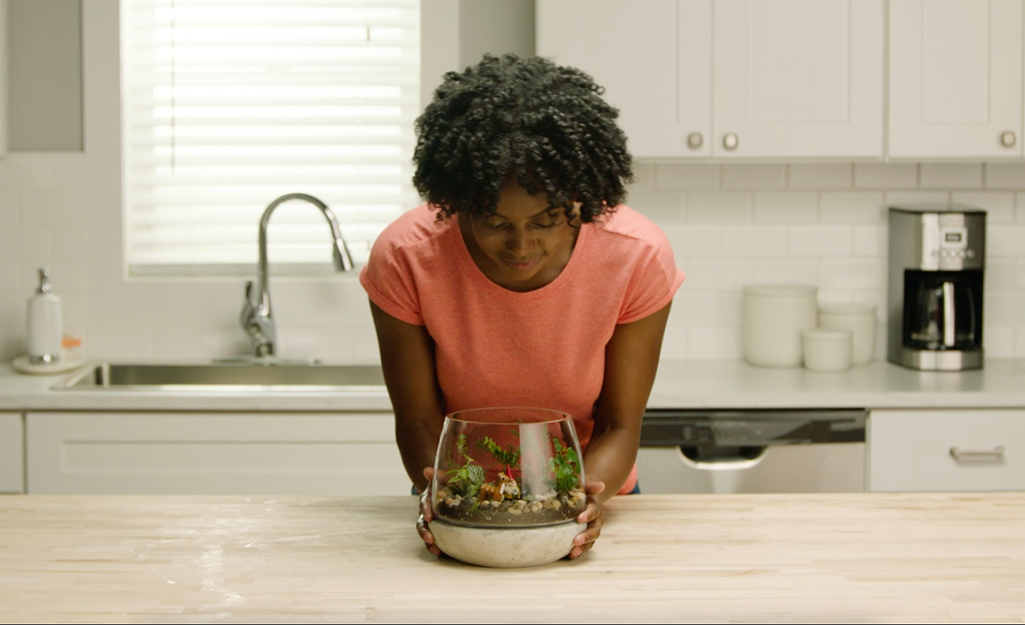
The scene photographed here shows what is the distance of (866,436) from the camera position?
2.57m

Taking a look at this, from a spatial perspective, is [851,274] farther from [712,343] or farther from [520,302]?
[520,302]

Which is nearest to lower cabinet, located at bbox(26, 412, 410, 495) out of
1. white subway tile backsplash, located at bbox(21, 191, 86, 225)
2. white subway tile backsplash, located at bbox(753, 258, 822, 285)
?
white subway tile backsplash, located at bbox(21, 191, 86, 225)

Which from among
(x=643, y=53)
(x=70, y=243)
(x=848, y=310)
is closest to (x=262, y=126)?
(x=70, y=243)

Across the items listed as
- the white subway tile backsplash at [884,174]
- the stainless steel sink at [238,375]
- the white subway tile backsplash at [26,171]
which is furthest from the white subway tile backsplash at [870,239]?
the white subway tile backsplash at [26,171]

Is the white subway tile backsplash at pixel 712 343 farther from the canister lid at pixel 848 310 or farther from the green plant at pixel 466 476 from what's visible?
the green plant at pixel 466 476

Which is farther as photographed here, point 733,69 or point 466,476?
point 733,69

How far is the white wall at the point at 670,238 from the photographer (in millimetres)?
3049

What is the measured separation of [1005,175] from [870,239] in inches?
16.9

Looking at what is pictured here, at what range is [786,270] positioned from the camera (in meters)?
3.16

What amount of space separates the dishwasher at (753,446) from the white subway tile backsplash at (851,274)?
685 mm

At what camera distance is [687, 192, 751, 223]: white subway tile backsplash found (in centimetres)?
312

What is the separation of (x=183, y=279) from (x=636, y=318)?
190 centimetres

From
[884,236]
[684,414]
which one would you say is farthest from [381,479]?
[884,236]

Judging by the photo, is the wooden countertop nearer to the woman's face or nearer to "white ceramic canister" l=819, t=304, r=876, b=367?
the woman's face
